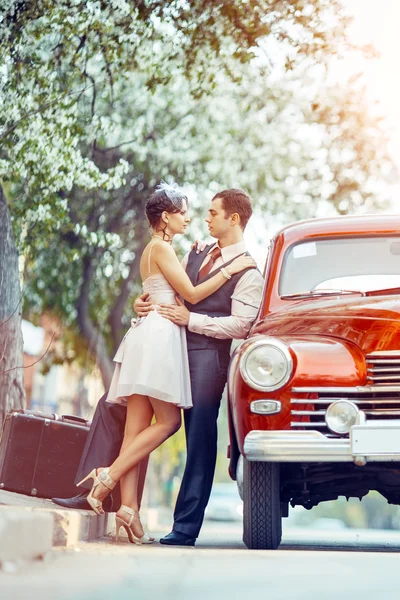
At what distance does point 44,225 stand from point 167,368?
24.0 feet

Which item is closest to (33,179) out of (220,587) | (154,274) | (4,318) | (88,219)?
(4,318)

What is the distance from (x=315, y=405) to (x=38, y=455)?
7.86 ft

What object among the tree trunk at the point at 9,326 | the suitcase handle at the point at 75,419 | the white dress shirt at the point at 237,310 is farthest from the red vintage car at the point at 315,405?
the tree trunk at the point at 9,326

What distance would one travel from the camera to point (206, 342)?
7.07 m

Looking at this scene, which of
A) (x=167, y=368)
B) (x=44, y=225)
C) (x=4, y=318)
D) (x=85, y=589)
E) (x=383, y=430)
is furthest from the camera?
(x=44, y=225)

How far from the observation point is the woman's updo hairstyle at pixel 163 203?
7.15 meters

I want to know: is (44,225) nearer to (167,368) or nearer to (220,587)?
(167,368)

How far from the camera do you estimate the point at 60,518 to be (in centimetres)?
570

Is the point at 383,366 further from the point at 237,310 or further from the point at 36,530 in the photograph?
the point at 36,530

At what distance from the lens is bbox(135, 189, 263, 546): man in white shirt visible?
6840 millimetres

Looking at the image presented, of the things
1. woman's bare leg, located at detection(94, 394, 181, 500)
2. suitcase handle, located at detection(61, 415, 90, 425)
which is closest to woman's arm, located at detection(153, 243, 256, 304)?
woman's bare leg, located at detection(94, 394, 181, 500)

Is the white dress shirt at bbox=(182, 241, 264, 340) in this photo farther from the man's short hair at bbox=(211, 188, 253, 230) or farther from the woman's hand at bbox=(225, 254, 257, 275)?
the man's short hair at bbox=(211, 188, 253, 230)

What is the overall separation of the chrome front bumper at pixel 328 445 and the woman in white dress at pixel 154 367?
1.04m

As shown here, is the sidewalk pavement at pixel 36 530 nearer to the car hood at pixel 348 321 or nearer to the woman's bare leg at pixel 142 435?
the woman's bare leg at pixel 142 435
